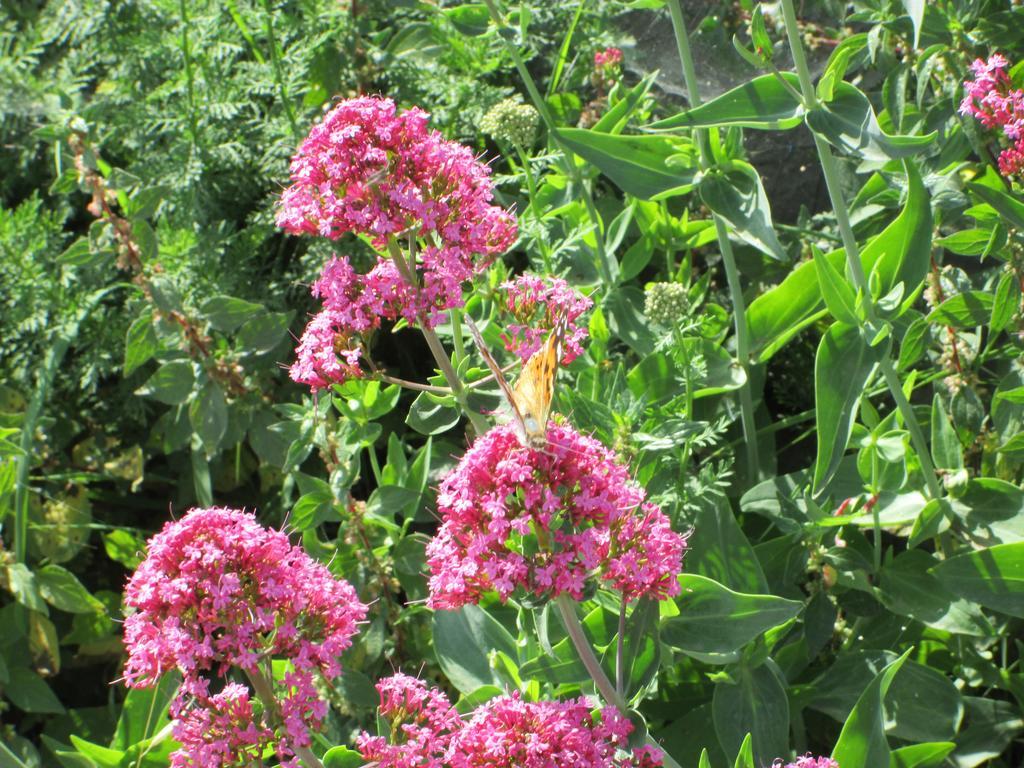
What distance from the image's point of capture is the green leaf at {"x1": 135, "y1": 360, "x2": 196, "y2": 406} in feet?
9.34

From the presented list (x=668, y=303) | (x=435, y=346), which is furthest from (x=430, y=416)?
(x=668, y=303)

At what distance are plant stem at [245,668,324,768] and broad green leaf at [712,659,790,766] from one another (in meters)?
0.75

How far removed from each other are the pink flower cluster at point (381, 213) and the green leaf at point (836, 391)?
0.66 meters

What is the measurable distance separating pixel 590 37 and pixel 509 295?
4.80 feet

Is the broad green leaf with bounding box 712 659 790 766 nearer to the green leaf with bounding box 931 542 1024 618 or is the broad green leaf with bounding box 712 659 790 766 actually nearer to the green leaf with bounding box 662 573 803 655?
the green leaf with bounding box 662 573 803 655

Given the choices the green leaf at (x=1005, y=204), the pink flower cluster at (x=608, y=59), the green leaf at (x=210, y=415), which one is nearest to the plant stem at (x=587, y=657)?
the green leaf at (x=1005, y=204)

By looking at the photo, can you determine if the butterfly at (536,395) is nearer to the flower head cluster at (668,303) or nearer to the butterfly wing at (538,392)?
the butterfly wing at (538,392)

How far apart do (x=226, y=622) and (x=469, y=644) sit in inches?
26.4

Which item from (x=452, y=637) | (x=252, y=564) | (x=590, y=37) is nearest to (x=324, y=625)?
(x=252, y=564)

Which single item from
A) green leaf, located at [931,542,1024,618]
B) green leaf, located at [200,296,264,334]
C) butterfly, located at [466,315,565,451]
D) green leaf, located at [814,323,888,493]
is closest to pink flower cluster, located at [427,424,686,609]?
butterfly, located at [466,315,565,451]

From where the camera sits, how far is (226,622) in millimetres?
1676

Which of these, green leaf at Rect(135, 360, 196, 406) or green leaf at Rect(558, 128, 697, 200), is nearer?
green leaf at Rect(558, 128, 697, 200)

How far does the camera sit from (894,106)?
8.76 ft

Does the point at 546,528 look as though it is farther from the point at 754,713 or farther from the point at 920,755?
the point at 920,755
